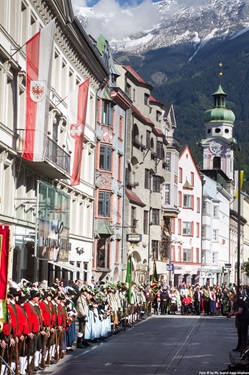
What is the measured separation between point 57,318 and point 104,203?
35.1 m

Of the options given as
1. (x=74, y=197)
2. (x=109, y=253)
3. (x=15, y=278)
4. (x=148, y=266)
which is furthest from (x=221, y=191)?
(x=15, y=278)

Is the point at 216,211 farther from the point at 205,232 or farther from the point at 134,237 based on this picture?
the point at 134,237

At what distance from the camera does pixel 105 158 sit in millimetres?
58938

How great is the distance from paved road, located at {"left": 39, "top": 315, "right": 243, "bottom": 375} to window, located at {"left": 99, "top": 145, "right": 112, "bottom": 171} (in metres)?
21.0

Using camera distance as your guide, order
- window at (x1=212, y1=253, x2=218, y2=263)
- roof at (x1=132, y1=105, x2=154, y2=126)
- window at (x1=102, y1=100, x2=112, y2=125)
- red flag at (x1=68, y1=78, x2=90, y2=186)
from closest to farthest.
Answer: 1. red flag at (x1=68, y1=78, x2=90, y2=186)
2. window at (x1=102, y1=100, x2=112, y2=125)
3. roof at (x1=132, y1=105, x2=154, y2=126)
4. window at (x1=212, y1=253, x2=218, y2=263)

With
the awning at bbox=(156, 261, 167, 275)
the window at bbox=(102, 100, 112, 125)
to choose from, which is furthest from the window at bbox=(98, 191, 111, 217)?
the awning at bbox=(156, 261, 167, 275)

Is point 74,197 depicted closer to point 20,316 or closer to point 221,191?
point 20,316

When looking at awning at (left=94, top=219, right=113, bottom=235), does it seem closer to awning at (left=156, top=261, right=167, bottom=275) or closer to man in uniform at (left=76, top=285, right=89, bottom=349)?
awning at (left=156, top=261, right=167, bottom=275)

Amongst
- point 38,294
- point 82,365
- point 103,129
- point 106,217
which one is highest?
point 103,129


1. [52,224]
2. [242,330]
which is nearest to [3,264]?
[242,330]

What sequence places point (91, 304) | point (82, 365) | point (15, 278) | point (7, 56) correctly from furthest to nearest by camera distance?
point (15, 278) < point (7, 56) < point (91, 304) < point (82, 365)

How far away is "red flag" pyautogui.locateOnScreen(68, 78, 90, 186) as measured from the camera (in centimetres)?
4000

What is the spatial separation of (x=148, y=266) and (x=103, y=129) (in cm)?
1837

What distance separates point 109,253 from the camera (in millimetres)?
60000
